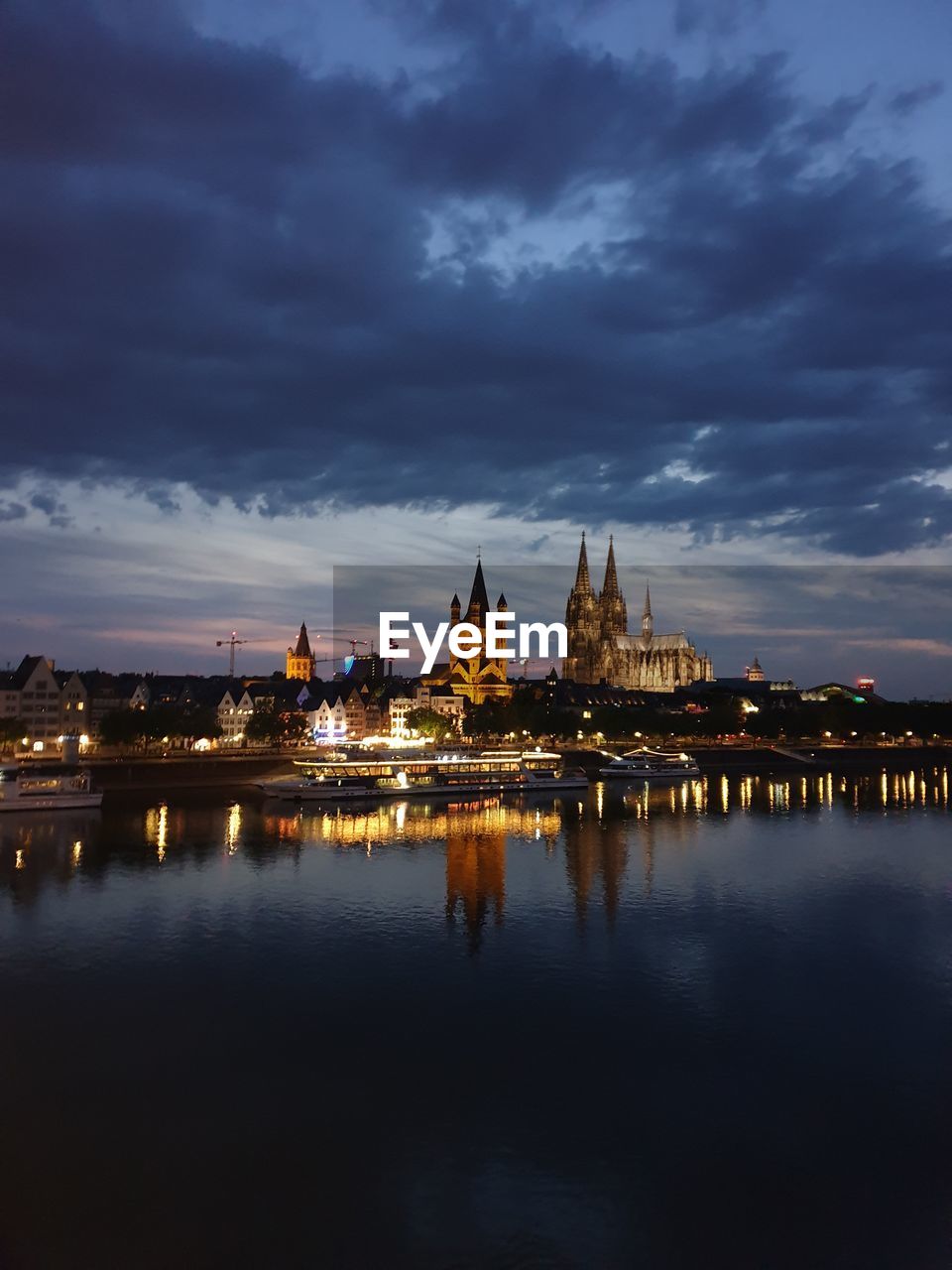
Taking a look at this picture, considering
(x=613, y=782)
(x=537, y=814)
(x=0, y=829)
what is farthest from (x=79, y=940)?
(x=613, y=782)

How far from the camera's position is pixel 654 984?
25.6 m

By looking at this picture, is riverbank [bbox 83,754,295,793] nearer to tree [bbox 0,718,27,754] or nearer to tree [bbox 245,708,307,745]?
tree [bbox 0,718,27,754]

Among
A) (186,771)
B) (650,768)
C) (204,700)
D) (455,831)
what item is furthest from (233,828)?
(204,700)

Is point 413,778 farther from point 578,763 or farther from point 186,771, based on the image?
point 578,763

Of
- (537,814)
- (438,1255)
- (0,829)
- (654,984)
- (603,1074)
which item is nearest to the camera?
(438,1255)

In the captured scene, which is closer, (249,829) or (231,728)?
(249,829)

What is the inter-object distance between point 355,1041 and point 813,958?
15022 mm

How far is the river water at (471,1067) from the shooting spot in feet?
47.4

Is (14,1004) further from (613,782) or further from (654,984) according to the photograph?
(613,782)

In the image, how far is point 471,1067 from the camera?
20.1 meters

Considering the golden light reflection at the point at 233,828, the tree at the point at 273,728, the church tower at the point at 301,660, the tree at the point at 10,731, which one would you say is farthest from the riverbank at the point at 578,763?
the church tower at the point at 301,660

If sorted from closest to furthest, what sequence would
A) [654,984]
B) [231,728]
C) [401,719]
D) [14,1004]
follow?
1. [14,1004]
2. [654,984]
3. [231,728]
4. [401,719]

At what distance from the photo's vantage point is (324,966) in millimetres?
26984

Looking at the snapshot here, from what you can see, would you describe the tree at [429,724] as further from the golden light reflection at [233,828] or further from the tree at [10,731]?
the golden light reflection at [233,828]
